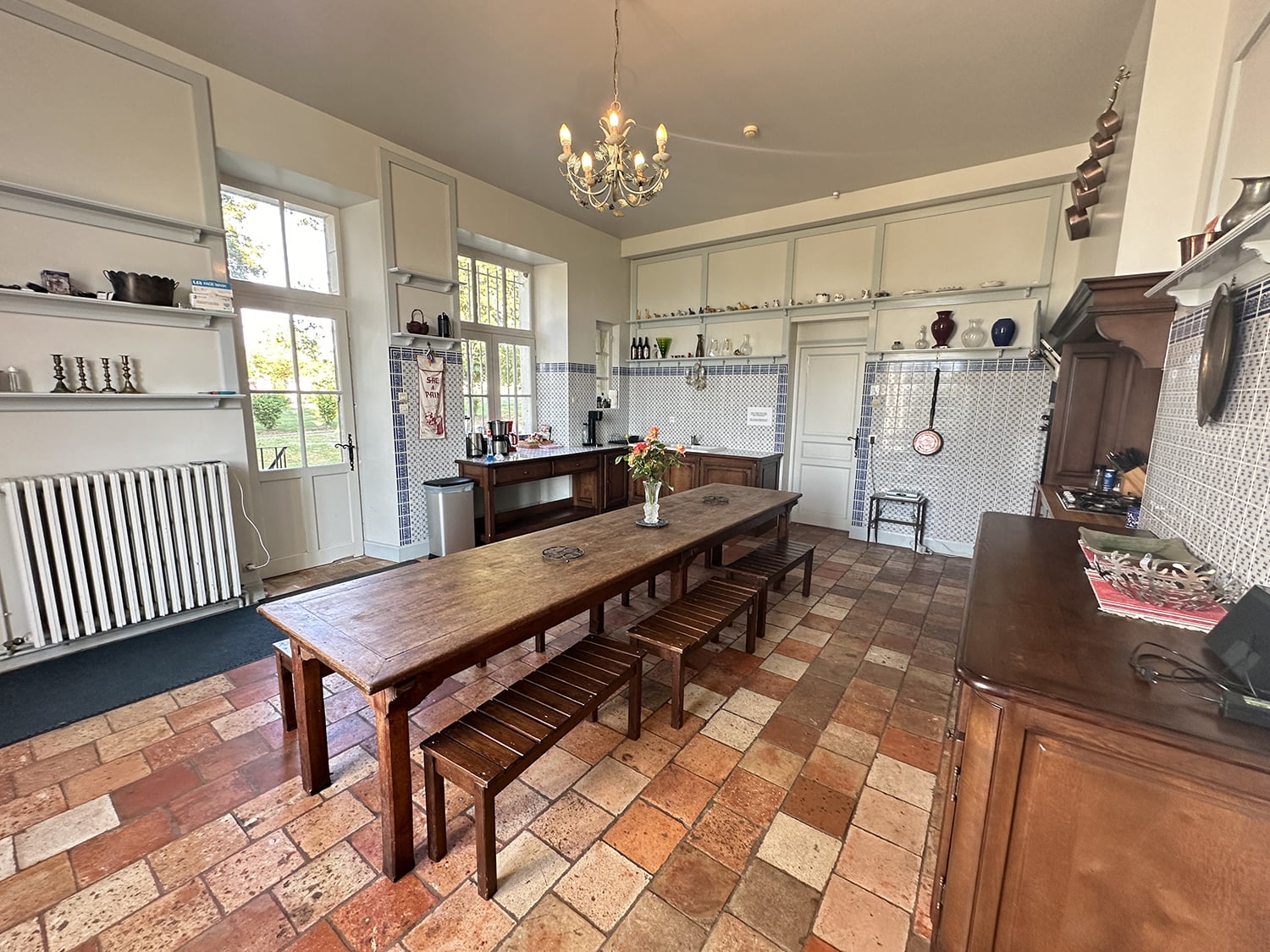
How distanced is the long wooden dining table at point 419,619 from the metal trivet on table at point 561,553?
24mm

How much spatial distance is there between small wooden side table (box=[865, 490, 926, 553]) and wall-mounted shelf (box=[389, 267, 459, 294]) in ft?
14.5

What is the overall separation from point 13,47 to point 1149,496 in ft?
18.5

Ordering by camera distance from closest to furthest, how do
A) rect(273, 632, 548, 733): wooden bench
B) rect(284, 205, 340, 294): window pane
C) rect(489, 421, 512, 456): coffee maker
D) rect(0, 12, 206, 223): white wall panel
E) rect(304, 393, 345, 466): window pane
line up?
rect(273, 632, 548, 733): wooden bench
rect(0, 12, 206, 223): white wall panel
rect(284, 205, 340, 294): window pane
rect(304, 393, 345, 466): window pane
rect(489, 421, 512, 456): coffee maker

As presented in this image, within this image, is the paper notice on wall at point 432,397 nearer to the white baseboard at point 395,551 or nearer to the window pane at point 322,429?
the window pane at point 322,429

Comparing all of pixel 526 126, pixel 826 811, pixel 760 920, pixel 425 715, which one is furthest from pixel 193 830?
pixel 526 126

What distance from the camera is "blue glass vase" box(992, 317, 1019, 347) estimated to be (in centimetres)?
407

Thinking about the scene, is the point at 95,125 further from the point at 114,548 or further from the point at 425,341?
the point at 114,548

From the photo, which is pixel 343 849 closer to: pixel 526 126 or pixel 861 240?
pixel 526 126

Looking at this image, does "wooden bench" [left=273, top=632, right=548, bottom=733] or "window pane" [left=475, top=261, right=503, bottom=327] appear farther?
"window pane" [left=475, top=261, right=503, bottom=327]

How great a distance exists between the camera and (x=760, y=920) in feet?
4.33

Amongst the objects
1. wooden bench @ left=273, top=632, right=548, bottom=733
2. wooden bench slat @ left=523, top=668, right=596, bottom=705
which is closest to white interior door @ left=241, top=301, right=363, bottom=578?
wooden bench @ left=273, top=632, right=548, bottom=733

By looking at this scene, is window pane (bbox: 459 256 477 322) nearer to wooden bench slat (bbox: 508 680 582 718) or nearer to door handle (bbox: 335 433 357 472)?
door handle (bbox: 335 433 357 472)

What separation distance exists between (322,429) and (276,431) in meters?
0.33

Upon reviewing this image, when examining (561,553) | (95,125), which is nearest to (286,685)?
(561,553)
